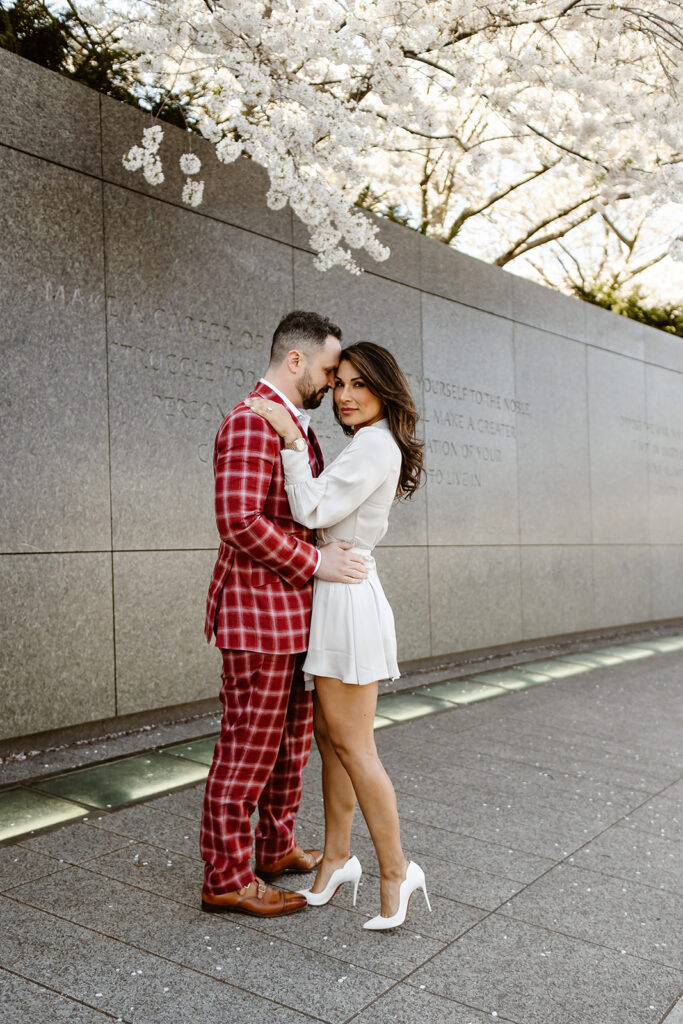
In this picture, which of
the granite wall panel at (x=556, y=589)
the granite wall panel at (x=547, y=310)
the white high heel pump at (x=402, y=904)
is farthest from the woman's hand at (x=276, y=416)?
the granite wall panel at (x=547, y=310)

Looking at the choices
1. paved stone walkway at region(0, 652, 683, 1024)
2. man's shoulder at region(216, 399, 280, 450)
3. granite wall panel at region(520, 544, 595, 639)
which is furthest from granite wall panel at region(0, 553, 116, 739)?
granite wall panel at region(520, 544, 595, 639)

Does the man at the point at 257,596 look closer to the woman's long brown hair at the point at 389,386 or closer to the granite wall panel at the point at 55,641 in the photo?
the woman's long brown hair at the point at 389,386

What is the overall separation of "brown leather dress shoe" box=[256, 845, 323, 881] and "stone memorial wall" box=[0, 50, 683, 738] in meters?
2.06

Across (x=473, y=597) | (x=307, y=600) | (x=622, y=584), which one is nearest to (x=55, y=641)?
(x=307, y=600)

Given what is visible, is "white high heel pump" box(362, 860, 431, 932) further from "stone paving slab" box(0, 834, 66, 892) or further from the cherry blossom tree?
the cherry blossom tree

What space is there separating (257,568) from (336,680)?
46 cm

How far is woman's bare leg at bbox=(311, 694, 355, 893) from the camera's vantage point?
3.16 meters

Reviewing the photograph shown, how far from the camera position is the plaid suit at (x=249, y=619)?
2943 millimetres

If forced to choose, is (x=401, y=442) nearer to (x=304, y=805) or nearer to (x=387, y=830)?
(x=387, y=830)

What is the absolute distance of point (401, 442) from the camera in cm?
308

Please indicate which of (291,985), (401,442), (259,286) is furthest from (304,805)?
(259,286)

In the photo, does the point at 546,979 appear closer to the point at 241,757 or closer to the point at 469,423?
the point at 241,757

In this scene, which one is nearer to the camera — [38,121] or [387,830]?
[387,830]

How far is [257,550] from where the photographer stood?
2.93m
